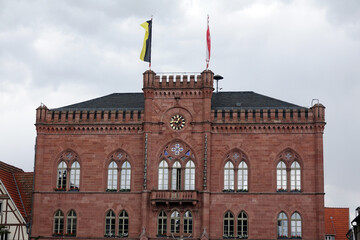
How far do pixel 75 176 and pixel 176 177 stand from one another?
10.7 metres

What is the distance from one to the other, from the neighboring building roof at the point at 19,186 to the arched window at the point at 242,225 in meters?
22.1

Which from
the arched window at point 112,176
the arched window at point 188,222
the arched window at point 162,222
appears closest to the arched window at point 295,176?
the arched window at point 188,222

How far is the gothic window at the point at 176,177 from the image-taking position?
2741 inches

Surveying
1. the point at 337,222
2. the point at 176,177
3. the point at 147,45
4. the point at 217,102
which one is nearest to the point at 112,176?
the point at 176,177

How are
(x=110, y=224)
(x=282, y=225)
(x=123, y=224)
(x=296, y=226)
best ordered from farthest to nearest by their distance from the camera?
1. (x=110, y=224)
2. (x=123, y=224)
3. (x=282, y=225)
4. (x=296, y=226)

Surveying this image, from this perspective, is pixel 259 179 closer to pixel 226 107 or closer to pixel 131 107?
pixel 226 107

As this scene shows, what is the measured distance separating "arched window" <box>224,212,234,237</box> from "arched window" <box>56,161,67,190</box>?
56.4 feet

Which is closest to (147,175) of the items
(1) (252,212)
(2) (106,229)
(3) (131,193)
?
(3) (131,193)

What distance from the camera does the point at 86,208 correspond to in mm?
70125

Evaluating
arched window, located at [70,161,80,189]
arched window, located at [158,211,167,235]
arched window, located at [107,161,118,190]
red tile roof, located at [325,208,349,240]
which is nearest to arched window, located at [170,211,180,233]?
arched window, located at [158,211,167,235]

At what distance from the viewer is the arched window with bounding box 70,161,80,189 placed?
234 feet

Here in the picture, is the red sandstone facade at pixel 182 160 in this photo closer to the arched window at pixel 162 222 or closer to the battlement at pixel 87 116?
the battlement at pixel 87 116

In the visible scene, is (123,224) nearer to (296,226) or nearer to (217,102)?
(217,102)

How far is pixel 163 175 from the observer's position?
7006 cm
